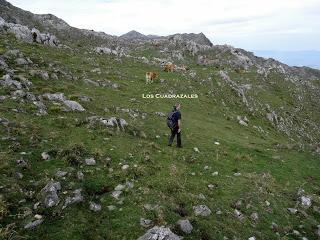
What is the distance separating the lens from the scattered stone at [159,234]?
12273 millimetres

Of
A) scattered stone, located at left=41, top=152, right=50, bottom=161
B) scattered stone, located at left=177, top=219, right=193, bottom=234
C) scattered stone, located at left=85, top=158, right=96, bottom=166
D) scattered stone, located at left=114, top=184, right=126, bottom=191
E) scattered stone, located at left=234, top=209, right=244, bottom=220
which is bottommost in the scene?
scattered stone, located at left=234, top=209, right=244, bottom=220

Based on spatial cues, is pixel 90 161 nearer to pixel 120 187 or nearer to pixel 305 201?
pixel 120 187

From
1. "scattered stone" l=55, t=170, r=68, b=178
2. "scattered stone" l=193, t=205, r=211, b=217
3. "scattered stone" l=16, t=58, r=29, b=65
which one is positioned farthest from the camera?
"scattered stone" l=16, t=58, r=29, b=65

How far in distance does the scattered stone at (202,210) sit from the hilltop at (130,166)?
0.22 ft

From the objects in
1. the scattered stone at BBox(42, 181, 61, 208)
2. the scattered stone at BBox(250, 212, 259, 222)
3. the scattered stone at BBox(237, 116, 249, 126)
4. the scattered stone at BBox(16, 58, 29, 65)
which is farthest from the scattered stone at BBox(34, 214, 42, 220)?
the scattered stone at BBox(237, 116, 249, 126)

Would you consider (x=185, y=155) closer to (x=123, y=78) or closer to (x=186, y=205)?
(x=186, y=205)

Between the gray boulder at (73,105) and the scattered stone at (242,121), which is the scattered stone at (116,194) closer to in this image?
the gray boulder at (73,105)

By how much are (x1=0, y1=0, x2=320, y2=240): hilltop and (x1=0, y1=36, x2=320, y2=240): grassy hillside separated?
60 millimetres

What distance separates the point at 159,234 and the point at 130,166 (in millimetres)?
5800

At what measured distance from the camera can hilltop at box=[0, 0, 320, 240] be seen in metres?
13.7

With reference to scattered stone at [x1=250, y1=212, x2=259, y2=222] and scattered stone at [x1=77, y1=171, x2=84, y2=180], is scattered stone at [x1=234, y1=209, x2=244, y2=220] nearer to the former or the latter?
scattered stone at [x1=250, y1=212, x2=259, y2=222]

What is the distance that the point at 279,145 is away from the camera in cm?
3192

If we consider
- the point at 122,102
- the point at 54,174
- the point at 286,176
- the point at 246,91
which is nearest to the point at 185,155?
the point at 286,176

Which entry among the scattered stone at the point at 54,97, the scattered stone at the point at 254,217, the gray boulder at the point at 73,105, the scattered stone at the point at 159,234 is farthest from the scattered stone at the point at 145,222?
the scattered stone at the point at 54,97
